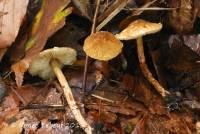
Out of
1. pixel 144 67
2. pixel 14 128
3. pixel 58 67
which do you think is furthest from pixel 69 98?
pixel 144 67

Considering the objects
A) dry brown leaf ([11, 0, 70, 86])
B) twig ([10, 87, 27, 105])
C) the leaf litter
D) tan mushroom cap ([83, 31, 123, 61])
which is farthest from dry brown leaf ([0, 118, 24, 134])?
tan mushroom cap ([83, 31, 123, 61])

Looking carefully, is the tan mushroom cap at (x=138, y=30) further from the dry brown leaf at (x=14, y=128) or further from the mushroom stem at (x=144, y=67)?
the dry brown leaf at (x=14, y=128)

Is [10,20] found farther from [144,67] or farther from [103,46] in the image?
[144,67]

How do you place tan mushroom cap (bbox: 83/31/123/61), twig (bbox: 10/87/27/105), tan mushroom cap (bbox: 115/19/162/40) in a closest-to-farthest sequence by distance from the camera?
tan mushroom cap (bbox: 115/19/162/40) < tan mushroom cap (bbox: 83/31/123/61) < twig (bbox: 10/87/27/105)

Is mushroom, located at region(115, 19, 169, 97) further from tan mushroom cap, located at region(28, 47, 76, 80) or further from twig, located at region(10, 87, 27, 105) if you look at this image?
twig, located at region(10, 87, 27, 105)

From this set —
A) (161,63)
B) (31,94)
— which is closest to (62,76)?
(31,94)

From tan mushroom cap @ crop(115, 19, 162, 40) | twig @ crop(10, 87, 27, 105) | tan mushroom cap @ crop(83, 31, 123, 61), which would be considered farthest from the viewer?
twig @ crop(10, 87, 27, 105)

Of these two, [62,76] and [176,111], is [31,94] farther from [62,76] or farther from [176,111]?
[176,111]
